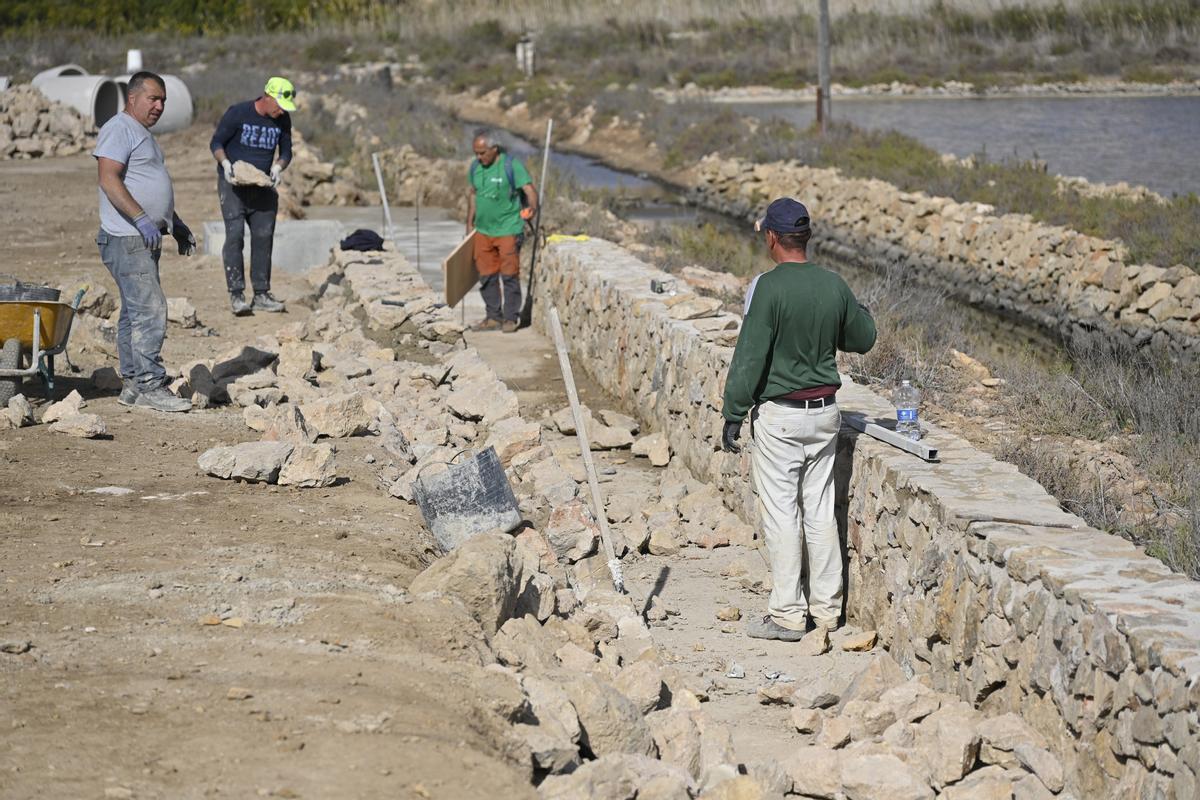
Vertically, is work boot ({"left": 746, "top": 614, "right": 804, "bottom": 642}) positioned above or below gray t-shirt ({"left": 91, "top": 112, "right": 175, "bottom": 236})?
below

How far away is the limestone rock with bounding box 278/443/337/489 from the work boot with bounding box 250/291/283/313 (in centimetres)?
571

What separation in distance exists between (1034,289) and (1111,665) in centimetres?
1484

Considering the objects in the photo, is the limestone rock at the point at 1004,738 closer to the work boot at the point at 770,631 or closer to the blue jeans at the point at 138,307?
the work boot at the point at 770,631

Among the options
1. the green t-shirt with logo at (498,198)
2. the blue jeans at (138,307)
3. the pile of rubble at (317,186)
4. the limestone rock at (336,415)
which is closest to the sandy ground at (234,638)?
the limestone rock at (336,415)

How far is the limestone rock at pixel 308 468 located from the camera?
732 cm

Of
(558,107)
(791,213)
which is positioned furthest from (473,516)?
(558,107)

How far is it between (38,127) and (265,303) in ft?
61.9

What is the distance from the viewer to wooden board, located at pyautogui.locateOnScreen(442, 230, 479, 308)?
43.8 feet

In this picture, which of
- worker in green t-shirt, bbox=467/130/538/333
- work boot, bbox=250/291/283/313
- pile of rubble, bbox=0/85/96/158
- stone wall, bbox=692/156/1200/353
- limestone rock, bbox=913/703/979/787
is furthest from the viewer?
pile of rubble, bbox=0/85/96/158

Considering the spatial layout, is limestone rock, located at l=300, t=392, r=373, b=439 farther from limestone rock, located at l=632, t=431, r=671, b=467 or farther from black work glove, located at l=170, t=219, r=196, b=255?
limestone rock, located at l=632, t=431, r=671, b=467

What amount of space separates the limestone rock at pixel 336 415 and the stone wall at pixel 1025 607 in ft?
7.47

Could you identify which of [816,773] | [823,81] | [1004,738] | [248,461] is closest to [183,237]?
[248,461]

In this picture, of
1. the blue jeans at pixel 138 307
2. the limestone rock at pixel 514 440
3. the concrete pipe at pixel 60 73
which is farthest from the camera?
the concrete pipe at pixel 60 73

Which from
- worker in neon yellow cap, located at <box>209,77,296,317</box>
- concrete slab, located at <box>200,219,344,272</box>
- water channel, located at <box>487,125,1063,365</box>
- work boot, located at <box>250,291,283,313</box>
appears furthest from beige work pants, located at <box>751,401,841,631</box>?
concrete slab, located at <box>200,219,344,272</box>
